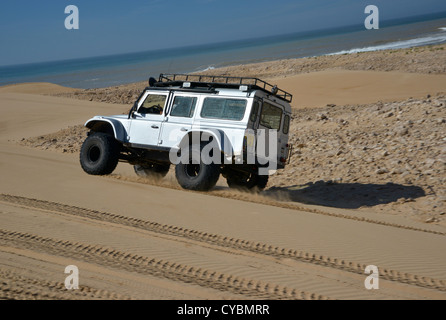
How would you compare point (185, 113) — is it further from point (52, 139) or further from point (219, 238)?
point (52, 139)

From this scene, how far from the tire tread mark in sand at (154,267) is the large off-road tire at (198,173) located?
3.11 metres

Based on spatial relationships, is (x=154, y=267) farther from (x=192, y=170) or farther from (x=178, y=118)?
(x=178, y=118)

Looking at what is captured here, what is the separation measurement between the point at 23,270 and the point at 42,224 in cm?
176

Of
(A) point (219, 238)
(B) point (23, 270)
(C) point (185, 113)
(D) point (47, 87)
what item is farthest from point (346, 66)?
(B) point (23, 270)

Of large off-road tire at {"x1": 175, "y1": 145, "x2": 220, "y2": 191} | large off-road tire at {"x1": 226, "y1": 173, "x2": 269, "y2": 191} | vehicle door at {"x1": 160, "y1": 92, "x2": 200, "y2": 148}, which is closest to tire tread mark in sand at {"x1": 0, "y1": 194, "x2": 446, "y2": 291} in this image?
large off-road tire at {"x1": 175, "y1": 145, "x2": 220, "y2": 191}

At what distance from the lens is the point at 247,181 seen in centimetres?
1023

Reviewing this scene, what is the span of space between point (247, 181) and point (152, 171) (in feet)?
7.03

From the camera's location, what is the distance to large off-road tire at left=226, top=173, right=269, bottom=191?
399 inches

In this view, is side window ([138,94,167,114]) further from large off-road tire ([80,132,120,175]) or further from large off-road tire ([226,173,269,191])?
large off-road tire ([226,173,269,191])

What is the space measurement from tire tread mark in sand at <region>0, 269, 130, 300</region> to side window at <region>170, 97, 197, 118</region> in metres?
5.04

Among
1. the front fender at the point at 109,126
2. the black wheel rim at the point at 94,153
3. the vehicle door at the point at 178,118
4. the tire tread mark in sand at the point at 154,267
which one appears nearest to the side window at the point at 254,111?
the vehicle door at the point at 178,118

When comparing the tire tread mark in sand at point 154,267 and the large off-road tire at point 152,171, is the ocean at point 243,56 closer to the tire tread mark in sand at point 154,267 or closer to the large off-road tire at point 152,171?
the large off-road tire at point 152,171

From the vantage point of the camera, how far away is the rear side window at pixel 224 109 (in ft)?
28.3

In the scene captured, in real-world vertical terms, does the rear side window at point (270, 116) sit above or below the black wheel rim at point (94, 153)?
above
